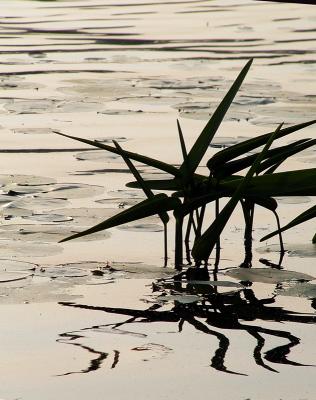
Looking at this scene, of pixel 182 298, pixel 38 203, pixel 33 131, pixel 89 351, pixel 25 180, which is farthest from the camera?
pixel 33 131

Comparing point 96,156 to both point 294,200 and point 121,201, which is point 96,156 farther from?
point 294,200

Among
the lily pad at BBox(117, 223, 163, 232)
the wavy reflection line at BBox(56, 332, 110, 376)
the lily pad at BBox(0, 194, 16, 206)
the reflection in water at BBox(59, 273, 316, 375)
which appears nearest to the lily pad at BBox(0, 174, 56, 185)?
the lily pad at BBox(0, 194, 16, 206)

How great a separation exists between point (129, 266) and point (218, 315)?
1.60ft

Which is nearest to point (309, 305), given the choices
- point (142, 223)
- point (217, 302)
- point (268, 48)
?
point (217, 302)

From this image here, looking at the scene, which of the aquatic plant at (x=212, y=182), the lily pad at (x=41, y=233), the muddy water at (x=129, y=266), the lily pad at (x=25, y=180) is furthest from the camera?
the lily pad at (x=25, y=180)

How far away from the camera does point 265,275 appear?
3.44m

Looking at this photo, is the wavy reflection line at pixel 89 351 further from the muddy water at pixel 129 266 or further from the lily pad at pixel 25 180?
the lily pad at pixel 25 180

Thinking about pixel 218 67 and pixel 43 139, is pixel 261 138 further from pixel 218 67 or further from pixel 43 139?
pixel 218 67

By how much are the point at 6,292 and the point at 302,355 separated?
809 millimetres

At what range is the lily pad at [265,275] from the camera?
3.41m

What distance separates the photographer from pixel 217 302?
322 centimetres

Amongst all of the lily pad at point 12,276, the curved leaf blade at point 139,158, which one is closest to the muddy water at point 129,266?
the lily pad at point 12,276

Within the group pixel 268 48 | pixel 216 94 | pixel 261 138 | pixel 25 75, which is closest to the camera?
pixel 261 138

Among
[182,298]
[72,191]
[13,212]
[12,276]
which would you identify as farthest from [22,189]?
[182,298]
